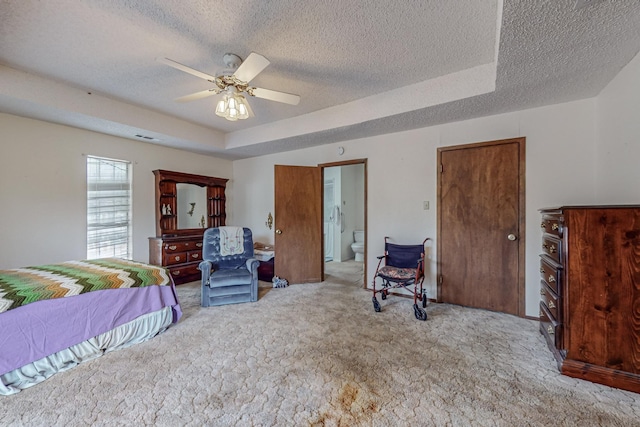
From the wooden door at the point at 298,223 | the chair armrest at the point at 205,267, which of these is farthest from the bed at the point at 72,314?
the wooden door at the point at 298,223

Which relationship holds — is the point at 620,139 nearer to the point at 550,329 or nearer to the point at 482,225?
the point at 482,225

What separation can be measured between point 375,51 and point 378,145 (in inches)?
67.5

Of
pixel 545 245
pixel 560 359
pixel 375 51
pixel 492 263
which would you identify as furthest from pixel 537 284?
pixel 375 51

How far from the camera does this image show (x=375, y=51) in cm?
224

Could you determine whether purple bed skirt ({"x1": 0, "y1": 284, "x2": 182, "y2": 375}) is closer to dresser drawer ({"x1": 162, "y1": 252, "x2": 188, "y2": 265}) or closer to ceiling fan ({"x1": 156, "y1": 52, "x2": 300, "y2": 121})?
dresser drawer ({"x1": 162, "y1": 252, "x2": 188, "y2": 265})

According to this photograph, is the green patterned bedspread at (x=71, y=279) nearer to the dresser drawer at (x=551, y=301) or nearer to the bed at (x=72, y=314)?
the bed at (x=72, y=314)

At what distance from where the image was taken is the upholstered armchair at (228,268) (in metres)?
3.21

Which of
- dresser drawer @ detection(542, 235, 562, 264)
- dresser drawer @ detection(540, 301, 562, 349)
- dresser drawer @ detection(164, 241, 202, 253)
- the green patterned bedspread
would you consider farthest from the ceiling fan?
dresser drawer @ detection(540, 301, 562, 349)

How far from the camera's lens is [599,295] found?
1766 mm

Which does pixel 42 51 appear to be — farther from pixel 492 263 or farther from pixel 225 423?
pixel 492 263

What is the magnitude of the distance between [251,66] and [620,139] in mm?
3016

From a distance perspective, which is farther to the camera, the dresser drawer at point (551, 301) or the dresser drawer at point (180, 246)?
the dresser drawer at point (180, 246)

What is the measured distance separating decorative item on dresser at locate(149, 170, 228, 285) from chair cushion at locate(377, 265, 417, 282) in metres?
3.13

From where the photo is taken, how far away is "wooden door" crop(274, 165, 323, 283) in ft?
14.0
